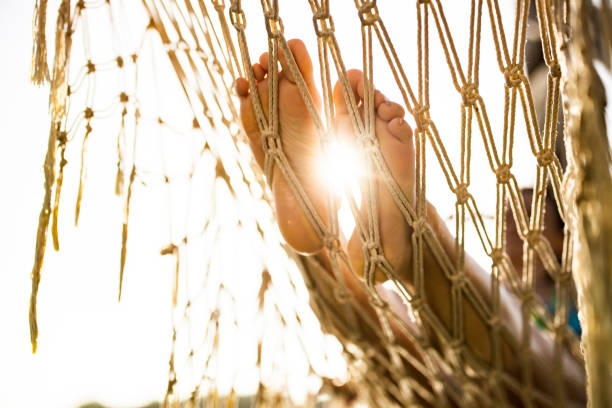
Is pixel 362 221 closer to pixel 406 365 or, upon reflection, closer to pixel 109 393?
pixel 406 365

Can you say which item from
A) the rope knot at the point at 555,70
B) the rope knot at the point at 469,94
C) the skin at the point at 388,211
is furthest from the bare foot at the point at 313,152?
the rope knot at the point at 555,70

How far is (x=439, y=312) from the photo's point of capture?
84 centimetres

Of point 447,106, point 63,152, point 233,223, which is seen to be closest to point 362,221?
point 447,106

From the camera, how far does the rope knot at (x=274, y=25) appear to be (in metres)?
0.72

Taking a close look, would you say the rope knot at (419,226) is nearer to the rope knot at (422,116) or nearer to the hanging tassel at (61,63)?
the rope knot at (422,116)

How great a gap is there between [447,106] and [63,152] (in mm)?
Result: 565

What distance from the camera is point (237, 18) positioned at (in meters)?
0.74

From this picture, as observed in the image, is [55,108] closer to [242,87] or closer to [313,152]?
[242,87]

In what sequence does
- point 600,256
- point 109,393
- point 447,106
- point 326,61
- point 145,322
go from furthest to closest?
point 109,393 → point 145,322 → point 447,106 → point 326,61 → point 600,256

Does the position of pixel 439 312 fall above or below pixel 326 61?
below

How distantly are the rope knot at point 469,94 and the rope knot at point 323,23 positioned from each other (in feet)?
0.61

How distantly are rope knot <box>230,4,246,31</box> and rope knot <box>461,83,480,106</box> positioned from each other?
1.00 ft

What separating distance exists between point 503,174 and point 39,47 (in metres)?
0.67

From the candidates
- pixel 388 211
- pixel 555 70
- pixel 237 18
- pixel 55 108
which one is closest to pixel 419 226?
pixel 388 211
